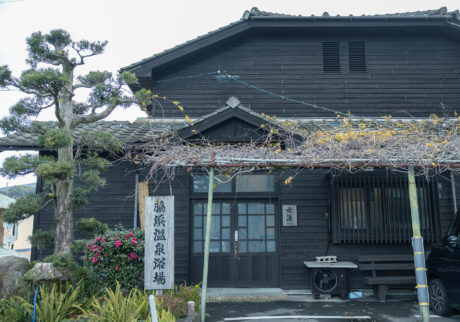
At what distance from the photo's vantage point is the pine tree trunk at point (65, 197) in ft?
22.1

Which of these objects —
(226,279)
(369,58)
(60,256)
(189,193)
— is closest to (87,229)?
(60,256)

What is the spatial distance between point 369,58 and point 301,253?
599 cm

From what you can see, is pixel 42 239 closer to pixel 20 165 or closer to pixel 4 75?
pixel 20 165

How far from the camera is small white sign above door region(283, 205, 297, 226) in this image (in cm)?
939

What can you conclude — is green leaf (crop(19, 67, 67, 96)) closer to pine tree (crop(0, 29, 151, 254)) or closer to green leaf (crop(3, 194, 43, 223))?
pine tree (crop(0, 29, 151, 254))

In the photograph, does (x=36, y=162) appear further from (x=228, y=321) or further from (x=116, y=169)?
(x=228, y=321)

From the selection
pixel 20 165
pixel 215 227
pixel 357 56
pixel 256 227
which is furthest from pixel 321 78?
pixel 20 165

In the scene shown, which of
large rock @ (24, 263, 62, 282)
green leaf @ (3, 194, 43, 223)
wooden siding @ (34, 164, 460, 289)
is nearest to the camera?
large rock @ (24, 263, 62, 282)

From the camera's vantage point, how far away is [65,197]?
684 centimetres

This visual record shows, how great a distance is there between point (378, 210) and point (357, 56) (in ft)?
15.4

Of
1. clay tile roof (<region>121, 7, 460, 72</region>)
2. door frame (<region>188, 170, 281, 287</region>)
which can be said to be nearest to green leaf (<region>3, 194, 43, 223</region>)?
door frame (<region>188, 170, 281, 287</region>)

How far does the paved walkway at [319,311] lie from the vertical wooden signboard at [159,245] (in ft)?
4.47

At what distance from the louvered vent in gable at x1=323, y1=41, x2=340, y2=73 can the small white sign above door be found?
4272mm

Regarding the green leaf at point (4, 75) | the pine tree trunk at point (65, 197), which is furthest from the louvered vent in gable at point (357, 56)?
the green leaf at point (4, 75)
